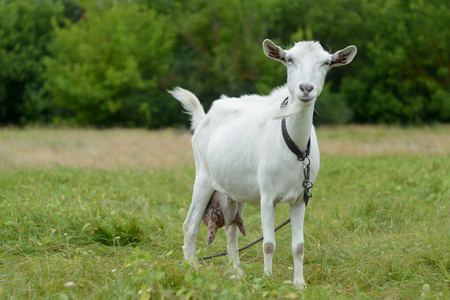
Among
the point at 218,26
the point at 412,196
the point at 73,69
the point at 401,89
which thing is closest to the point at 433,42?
the point at 401,89

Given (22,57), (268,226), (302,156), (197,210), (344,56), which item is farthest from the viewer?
(22,57)

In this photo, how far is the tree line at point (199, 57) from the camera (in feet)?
84.1

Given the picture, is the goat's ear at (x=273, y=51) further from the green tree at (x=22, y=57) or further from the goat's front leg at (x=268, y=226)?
the green tree at (x=22, y=57)

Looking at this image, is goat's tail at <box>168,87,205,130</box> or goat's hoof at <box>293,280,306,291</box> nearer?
goat's hoof at <box>293,280,306,291</box>

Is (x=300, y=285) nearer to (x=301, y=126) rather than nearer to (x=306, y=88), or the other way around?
(x=301, y=126)

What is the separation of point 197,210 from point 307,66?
78.6 inches

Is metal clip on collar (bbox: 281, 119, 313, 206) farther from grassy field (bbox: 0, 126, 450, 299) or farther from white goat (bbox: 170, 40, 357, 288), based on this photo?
grassy field (bbox: 0, 126, 450, 299)

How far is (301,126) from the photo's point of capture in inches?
153

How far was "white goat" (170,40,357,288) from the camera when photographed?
145 inches

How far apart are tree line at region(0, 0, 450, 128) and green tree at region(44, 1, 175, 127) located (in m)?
0.06

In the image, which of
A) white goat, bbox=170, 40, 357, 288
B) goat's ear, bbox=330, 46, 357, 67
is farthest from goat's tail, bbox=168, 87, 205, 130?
goat's ear, bbox=330, 46, 357, 67

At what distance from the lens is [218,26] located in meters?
26.2

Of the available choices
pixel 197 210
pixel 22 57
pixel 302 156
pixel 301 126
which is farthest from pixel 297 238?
pixel 22 57

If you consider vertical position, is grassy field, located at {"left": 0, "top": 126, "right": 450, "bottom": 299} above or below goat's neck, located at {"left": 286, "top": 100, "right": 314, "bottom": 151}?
A: below
